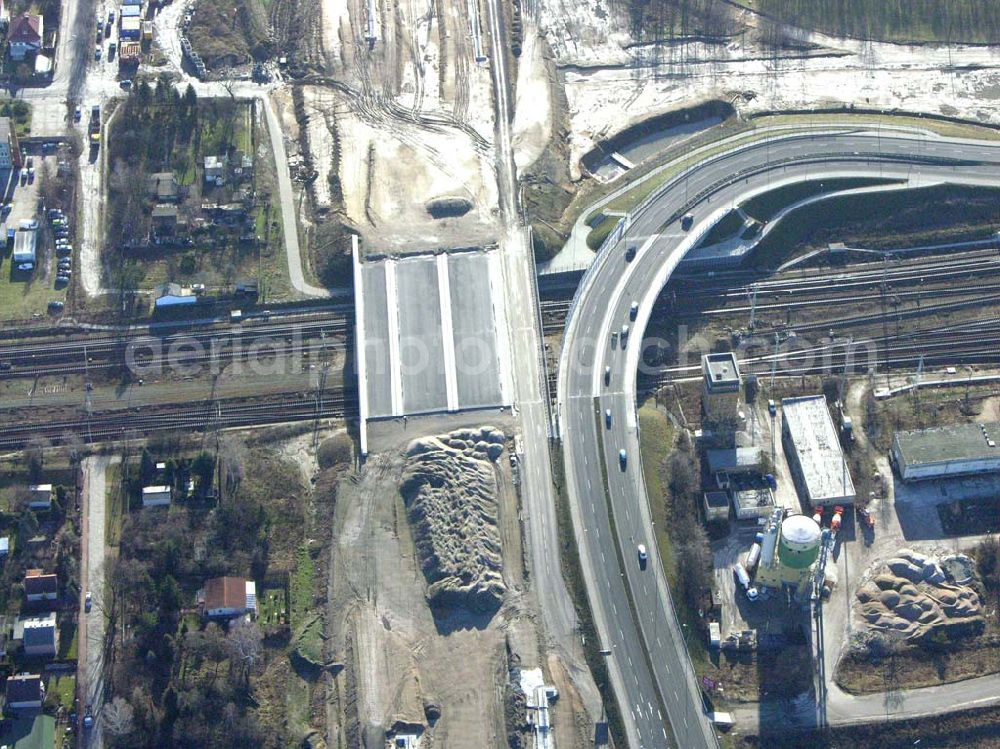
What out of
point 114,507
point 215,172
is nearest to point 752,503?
point 114,507

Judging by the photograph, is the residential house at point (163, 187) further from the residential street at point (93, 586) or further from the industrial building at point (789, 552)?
the industrial building at point (789, 552)

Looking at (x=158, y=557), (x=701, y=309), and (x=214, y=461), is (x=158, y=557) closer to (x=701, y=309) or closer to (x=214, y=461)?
(x=214, y=461)

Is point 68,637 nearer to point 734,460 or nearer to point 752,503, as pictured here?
point 752,503

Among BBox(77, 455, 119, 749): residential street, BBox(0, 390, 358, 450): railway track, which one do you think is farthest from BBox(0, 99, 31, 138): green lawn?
BBox(77, 455, 119, 749): residential street

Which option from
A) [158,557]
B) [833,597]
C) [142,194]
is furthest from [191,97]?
[833,597]

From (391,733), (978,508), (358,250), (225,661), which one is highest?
(358,250)

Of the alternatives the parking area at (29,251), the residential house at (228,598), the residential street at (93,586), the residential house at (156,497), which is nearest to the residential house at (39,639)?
the residential street at (93,586)

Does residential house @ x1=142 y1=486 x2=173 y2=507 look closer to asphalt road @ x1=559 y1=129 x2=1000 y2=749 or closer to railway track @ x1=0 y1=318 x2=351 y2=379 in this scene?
railway track @ x1=0 y1=318 x2=351 y2=379
